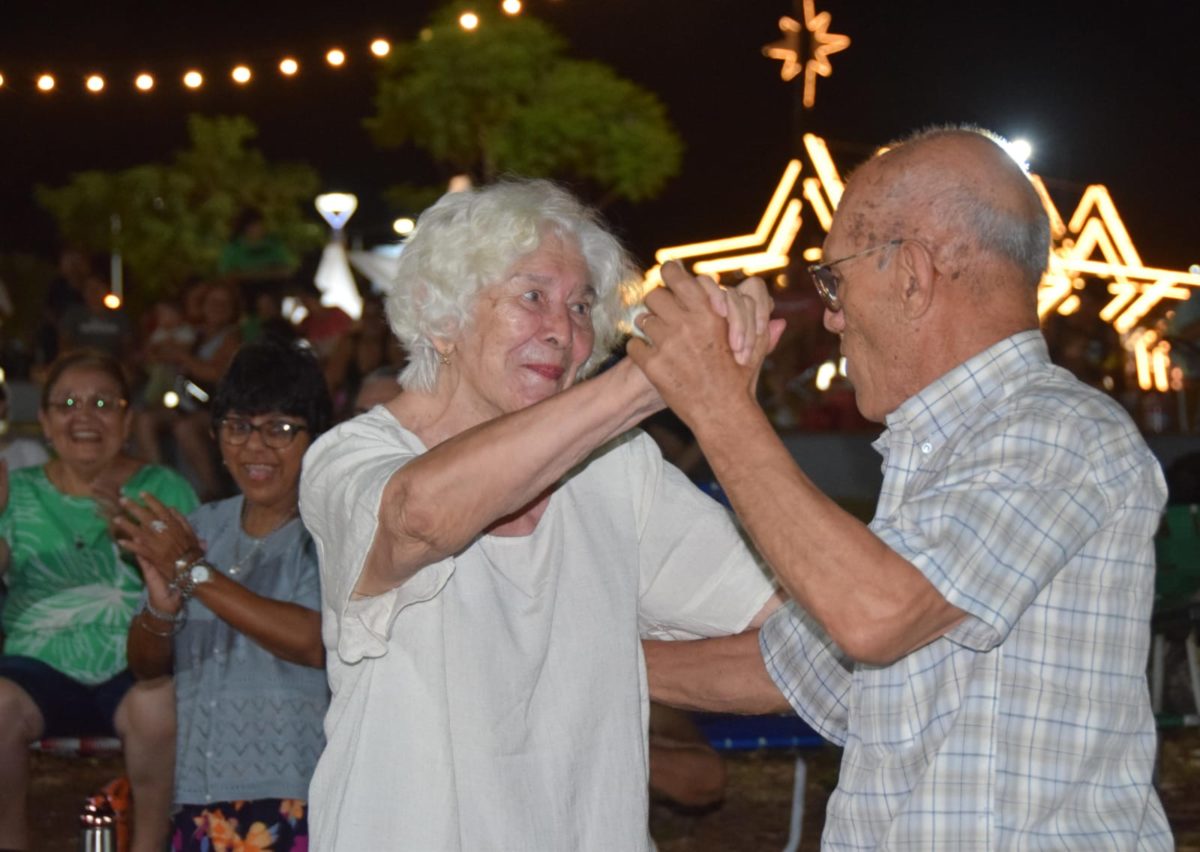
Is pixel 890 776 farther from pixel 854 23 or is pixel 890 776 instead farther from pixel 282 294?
pixel 854 23

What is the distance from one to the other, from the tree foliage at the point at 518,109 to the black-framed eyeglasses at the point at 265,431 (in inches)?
1330

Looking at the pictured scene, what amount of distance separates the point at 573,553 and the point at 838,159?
1674 cm

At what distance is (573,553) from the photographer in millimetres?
2896

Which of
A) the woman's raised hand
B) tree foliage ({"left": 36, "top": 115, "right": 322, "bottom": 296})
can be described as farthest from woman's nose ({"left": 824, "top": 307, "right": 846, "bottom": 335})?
tree foliage ({"left": 36, "top": 115, "right": 322, "bottom": 296})

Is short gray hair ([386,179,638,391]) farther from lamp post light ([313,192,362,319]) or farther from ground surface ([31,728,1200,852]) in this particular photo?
lamp post light ([313,192,362,319])

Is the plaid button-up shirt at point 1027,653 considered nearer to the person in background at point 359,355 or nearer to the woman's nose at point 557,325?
the woman's nose at point 557,325

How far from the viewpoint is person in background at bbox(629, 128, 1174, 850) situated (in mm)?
2168

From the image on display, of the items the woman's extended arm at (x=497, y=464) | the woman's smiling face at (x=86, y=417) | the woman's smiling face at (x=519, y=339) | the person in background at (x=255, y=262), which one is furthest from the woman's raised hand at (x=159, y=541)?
the person in background at (x=255, y=262)

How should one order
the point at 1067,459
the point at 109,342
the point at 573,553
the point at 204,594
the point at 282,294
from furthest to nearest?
the point at 282,294
the point at 109,342
the point at 204,594
the point at 573,553
the point at 1067,459

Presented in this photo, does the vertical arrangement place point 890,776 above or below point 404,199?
below

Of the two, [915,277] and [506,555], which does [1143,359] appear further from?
[915,277]

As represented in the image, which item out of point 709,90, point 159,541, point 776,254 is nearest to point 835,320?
A: point 159,541

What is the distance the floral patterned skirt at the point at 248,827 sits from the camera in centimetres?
451

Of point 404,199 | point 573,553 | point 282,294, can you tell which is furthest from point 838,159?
point 404,199
